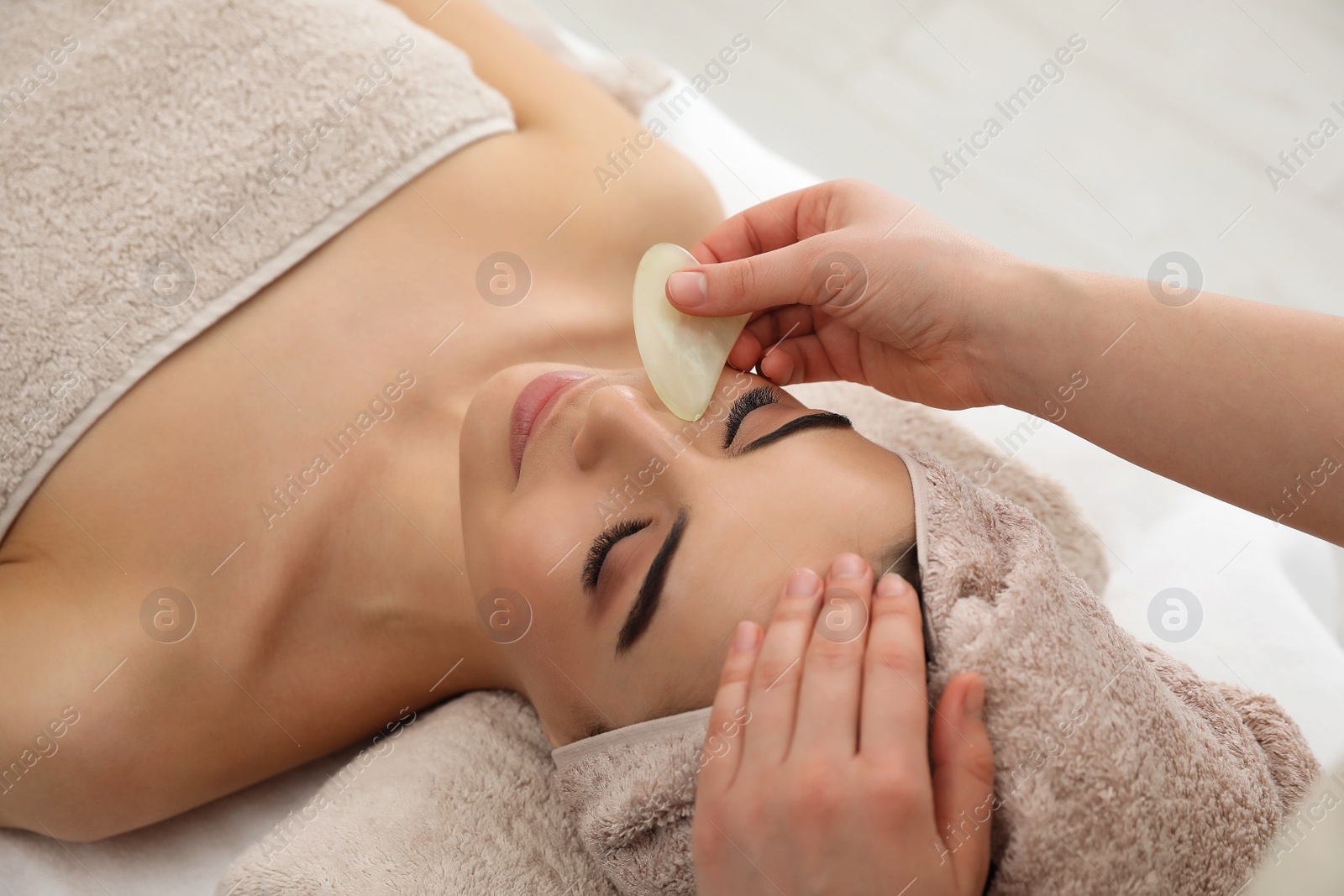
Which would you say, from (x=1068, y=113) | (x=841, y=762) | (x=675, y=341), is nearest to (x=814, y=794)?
(x=841, y=762)

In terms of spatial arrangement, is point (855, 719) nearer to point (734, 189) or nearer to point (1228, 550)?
point (1228, 550)

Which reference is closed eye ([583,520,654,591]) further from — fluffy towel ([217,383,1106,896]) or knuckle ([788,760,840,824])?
knuckle ([788,760,840,824])

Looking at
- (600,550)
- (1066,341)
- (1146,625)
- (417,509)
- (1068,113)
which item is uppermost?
(1068,113)

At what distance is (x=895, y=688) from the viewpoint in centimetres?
72

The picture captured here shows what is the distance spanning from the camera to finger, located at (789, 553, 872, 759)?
72 centimetres

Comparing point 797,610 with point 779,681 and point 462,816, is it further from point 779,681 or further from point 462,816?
point 462,816

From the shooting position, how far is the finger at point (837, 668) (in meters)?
0.72

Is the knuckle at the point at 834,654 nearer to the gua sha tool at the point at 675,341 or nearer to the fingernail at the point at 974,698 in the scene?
the fingernail at the point at 974,698

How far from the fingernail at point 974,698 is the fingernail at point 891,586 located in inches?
3.8

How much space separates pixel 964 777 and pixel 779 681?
0.53 feet

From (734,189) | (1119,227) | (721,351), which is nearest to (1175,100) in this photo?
(1119,227)

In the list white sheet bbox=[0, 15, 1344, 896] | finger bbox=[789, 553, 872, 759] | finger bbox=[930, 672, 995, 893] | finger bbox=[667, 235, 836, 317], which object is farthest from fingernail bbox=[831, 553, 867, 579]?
white sheet bbox=[0, 15, 1344, 896]

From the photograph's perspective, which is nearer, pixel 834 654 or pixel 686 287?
pixel 834 654

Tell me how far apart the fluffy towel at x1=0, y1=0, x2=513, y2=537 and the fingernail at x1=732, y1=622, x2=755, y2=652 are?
0.78 metres
